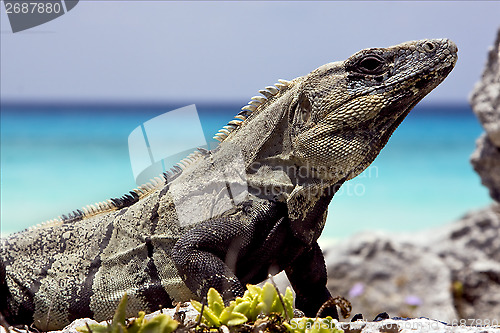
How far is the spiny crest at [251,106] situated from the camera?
4.84m

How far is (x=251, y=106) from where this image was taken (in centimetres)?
487

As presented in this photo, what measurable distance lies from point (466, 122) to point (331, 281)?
61.6m

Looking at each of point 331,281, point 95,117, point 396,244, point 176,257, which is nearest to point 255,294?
point 176,257

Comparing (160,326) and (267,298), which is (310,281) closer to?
(267,298)

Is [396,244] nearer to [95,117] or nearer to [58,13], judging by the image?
[58,13]

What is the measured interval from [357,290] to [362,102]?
224 inches

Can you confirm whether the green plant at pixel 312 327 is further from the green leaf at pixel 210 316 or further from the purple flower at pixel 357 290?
the purple flower at pixel 357 290

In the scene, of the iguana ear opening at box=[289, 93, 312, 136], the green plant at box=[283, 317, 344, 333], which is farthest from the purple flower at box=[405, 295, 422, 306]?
the green plant at box=[283, 317, 344, 333]

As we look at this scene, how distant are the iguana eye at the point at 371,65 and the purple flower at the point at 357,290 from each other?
5.67 m

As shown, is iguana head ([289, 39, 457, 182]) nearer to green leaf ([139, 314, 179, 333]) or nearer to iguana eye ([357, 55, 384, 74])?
iguana eye ([357, 55, 384, 74])

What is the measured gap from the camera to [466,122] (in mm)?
66812

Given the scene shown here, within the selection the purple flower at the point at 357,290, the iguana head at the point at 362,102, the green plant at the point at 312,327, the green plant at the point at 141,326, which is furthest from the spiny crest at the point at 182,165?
the purple flower at the point at 357,290

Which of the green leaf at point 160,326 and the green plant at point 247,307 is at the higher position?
the green leaf at point 160,326

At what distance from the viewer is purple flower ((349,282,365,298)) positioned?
366 inches
